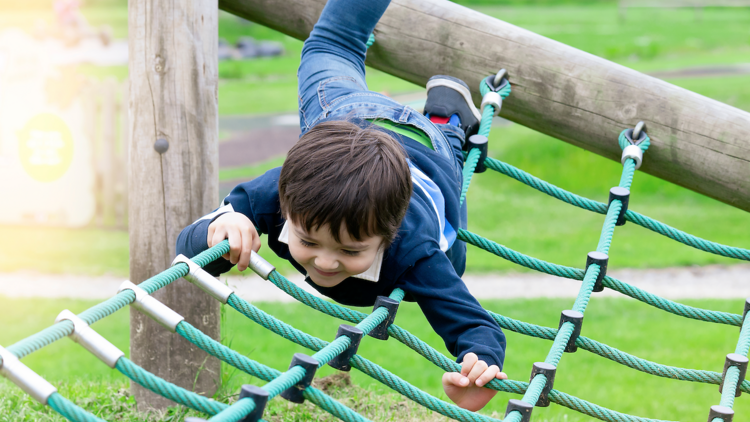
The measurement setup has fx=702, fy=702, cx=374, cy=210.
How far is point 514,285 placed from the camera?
18.0 feet

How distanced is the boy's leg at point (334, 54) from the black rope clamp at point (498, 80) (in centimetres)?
32

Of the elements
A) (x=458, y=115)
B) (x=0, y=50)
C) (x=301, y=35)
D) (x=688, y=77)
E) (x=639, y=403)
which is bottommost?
(x=639, y=403)

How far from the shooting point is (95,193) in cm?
667

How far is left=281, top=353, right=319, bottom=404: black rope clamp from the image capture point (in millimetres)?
976

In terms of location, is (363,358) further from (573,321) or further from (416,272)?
(573,321)

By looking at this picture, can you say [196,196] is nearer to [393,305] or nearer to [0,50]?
[393,305]

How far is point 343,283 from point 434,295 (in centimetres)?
21

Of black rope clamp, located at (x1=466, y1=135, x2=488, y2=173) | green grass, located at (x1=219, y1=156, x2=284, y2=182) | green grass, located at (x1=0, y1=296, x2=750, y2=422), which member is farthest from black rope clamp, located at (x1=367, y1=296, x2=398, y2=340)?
green grass, located at (x1=219, y1=156, x2=284, y2=182)

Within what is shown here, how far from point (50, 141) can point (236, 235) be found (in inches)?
229

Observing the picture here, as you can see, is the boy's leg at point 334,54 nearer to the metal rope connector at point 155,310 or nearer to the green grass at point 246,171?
the metal rope connector at point 155,310

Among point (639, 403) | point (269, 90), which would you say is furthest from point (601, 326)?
point (269, 90)

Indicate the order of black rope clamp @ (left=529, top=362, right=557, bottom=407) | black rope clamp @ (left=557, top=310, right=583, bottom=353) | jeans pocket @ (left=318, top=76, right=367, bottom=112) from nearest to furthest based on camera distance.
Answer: black rope clamp @ (left=529, top=362, right=557, bottom=407), black rope clamp @ (left=557, top=310, right=583, bottom=353), jeans pocket @ (left=318, top=76, right=367, bottom=112)

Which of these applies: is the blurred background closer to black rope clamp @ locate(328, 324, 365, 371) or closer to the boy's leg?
the boy's leg

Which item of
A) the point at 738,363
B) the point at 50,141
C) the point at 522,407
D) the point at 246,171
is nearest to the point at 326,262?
the point at 522,407
